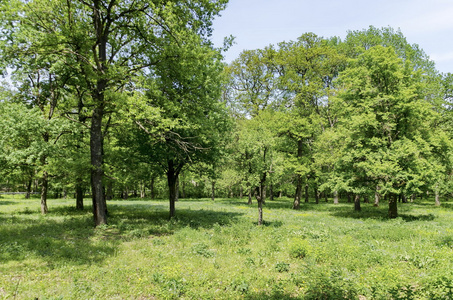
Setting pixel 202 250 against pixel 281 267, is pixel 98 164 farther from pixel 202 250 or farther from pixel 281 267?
pixel 281 267

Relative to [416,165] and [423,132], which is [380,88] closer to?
[423,132]

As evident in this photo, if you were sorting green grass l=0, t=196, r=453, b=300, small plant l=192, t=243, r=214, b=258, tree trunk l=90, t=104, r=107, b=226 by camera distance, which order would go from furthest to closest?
tree trunk l=90, t=104, r=107, b=226, small plant l=192, t=243, r=214, b=258, green grass l=0, t=196, r=453, b=300

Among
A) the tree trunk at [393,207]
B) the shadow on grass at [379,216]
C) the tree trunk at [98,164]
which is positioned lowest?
the shadow on grass at [379,216]

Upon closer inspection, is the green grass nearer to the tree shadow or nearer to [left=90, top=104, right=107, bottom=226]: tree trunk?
the tree shadow

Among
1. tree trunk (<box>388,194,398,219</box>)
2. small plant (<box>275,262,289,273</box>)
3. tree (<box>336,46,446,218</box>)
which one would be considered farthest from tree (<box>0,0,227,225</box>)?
tree trunk (<box>388,194,398,219</box>)

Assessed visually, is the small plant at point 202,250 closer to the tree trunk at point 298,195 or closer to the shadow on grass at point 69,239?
the shadow on grass at point 69,239

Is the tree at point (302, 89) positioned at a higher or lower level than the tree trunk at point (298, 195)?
higher

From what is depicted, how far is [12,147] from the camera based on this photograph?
802 inches

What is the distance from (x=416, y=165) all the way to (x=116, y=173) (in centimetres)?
2588

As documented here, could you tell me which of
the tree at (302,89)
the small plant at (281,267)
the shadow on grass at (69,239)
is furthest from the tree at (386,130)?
the small plant at (281,267)

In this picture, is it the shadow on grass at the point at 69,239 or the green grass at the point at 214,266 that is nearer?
the green grass at the point at 214,266

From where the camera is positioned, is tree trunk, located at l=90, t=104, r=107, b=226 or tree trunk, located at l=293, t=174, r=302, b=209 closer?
tree trunk, located at l=90, t=104, r=107, b=226

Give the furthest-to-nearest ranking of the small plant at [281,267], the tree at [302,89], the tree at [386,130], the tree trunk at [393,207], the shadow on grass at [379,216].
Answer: the tree at [302,89] < the tree trunk at [393,207] < the shadow on grass at [379,216] < the tree at [386,130] < the small plant at [281,267]

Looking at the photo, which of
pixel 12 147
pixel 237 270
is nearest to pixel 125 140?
pixel 12 147
